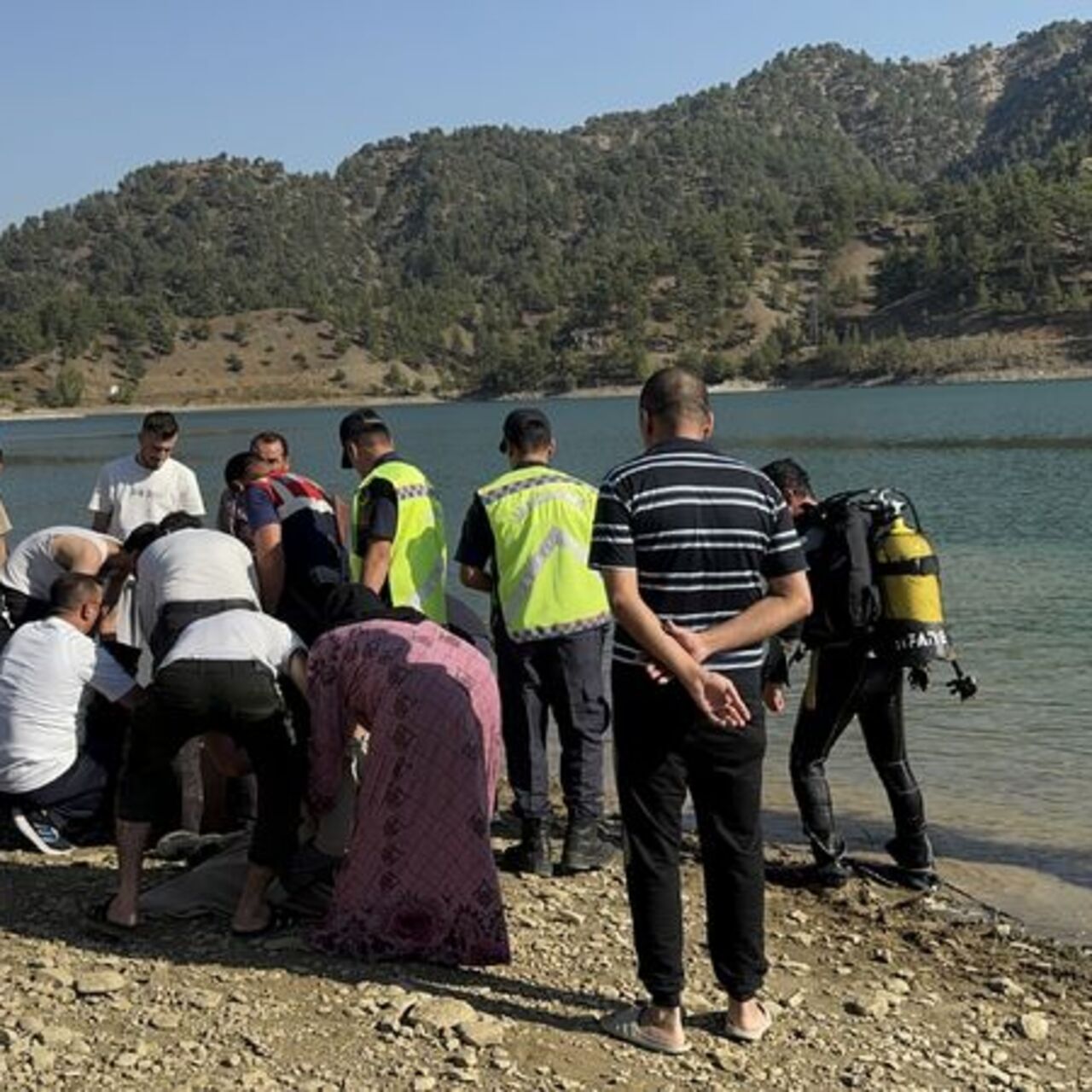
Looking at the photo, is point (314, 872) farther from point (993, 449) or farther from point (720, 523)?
point (993, 449)

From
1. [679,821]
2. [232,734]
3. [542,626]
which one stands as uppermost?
[542,626]

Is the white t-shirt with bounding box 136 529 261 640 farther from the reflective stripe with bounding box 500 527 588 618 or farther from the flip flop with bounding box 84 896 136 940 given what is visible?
the flip flop with bounding box 84 896 136 940

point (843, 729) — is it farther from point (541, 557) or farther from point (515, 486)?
point (515, 486)

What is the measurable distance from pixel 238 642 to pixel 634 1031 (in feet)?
6.44

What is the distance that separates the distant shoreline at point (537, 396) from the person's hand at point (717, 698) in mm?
125823

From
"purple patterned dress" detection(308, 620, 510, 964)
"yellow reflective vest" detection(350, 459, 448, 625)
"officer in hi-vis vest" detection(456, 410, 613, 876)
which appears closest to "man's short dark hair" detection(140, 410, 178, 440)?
"yellow reflective vest" detection(350, 459, 448, 625)

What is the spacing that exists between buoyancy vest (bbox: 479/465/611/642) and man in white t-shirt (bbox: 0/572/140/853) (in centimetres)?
167

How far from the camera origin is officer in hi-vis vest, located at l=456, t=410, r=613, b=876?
6.35m

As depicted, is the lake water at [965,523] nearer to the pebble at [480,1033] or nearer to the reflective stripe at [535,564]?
the reflective stripe at [535,564]

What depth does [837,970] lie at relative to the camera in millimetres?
5465

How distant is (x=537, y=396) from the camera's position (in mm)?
161625

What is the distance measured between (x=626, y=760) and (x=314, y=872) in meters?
1.63

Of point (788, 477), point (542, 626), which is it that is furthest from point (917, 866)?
point (542, 626)

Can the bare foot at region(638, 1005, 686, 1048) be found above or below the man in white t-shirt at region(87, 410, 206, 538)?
below
